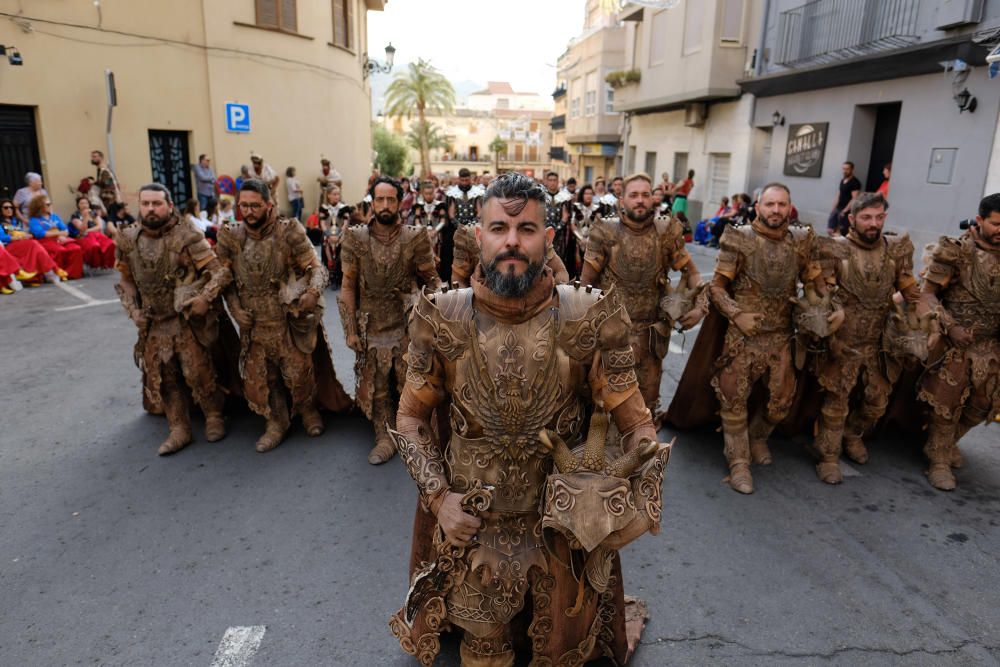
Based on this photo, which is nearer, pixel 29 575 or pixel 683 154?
pixel 29 575

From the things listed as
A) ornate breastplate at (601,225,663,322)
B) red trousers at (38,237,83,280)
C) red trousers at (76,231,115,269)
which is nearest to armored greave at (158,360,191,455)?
ornate breastplate at (601,225,663,322)

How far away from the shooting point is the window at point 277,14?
16.3m

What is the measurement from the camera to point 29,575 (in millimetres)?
3949

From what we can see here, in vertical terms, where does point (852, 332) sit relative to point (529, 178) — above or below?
below

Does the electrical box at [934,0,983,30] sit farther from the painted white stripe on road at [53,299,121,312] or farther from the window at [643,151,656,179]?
the painted white stripe on road at [53,299,121,312]

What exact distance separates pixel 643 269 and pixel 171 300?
379 cm

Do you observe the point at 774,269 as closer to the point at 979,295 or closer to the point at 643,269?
the point at 643,269

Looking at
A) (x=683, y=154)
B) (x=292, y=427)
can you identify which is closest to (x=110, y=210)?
(x=292, y=427)

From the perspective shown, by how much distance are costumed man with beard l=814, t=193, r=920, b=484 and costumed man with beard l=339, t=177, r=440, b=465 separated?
3127 mm

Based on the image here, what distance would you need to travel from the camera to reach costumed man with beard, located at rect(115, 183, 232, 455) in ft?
17.5

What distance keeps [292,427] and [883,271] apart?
503cm

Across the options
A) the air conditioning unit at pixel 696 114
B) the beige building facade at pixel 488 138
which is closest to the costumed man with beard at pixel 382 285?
the air conditioning unit at pixel 696 114

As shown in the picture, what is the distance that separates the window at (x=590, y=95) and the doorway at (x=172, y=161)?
22.0 m

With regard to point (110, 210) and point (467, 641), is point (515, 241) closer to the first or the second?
point (467, 641)
